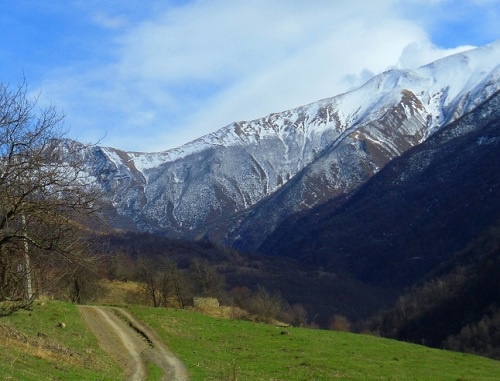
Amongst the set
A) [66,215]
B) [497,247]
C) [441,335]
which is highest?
[497,247]

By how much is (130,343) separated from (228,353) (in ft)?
17.3

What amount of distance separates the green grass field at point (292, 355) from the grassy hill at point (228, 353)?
0.05 meters

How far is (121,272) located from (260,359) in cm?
5120

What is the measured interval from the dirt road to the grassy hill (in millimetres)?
668

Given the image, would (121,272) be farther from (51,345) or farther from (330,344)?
(51,345)

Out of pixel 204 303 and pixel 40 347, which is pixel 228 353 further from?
pixel 204 303

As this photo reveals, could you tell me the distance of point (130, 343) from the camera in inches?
1272

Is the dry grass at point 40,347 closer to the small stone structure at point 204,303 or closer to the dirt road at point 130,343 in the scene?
the dirt road at point 130,343

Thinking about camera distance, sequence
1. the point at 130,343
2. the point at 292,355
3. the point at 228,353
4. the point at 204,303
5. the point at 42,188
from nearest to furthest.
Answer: the point at 42,188, the point at 130,343, the point at 228,353, the point at 292,355, the point at 204,303

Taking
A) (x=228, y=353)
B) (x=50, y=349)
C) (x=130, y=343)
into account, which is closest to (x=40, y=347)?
(x=50, y=349)

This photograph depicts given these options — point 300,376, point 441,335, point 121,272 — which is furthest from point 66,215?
point 441,335

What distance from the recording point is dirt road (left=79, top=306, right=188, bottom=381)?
86.5ft

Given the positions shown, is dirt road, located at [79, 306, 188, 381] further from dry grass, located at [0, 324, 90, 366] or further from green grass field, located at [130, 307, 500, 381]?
dry grass, located at [0, 324, 90, 366]

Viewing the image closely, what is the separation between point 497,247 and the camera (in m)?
191
